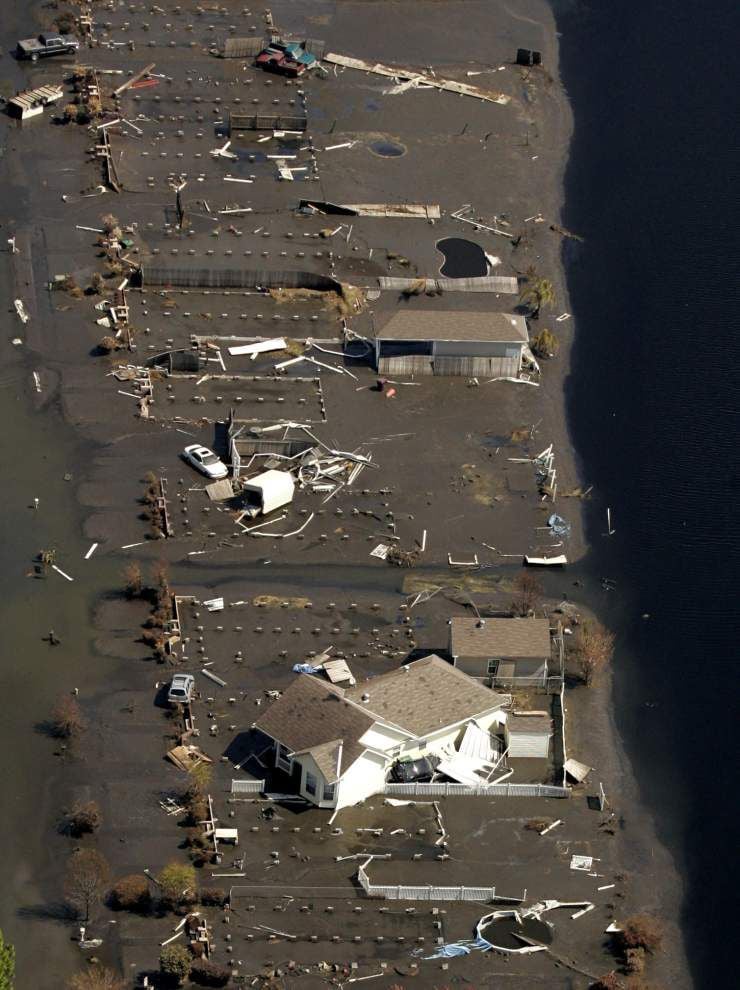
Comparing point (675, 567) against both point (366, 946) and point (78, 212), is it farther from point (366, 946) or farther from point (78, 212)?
point (78, 212)

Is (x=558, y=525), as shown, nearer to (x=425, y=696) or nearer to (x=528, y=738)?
(x=528, y=738)

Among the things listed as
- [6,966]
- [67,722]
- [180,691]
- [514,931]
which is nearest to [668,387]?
[180,691]

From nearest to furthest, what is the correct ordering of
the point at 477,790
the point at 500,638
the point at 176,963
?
1. the point at 176,963
2. the point at 477,790
3. the point at 500,638

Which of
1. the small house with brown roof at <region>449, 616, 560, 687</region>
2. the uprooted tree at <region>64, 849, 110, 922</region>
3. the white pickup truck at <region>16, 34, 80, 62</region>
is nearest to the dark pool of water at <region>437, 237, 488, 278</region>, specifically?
the small house with brown roof at <region>449, 616, 560, 687</region>

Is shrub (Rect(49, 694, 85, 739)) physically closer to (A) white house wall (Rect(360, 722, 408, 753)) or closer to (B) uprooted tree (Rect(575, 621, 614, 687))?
(A) white house wall (Rect(360, 722, 408, 753))

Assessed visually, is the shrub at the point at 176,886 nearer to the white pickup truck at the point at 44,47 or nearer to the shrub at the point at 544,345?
the shrub at the point at 544,345
